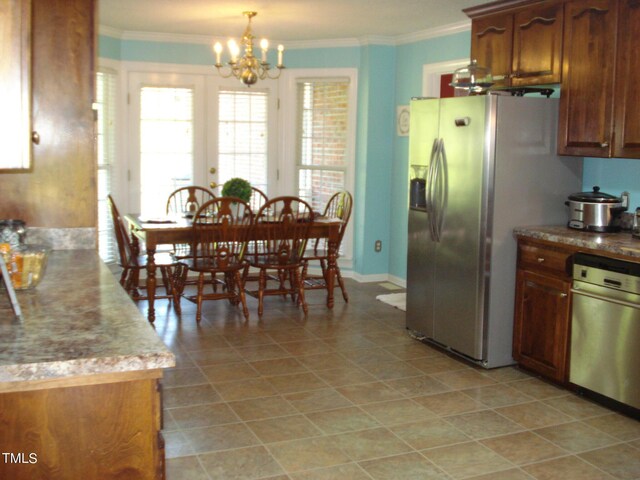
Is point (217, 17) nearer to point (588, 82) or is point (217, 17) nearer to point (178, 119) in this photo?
point (178, 119)

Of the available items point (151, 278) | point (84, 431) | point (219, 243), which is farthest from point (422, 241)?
point (84, 431)

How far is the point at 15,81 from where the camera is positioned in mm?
1819

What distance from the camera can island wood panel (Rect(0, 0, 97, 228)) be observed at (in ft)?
10.2

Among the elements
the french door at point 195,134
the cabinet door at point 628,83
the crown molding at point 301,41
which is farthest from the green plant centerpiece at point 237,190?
the cabinet door at point 628,83

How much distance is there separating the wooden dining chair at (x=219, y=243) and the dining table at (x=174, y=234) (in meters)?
0.09

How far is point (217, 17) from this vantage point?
5836mm

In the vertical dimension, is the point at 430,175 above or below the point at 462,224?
A: above

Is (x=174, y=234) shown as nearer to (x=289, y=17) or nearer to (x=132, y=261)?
(x=132, y=261)

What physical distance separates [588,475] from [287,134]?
4.92m

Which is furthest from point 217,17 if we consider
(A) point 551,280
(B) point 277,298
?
(A) point 551,280

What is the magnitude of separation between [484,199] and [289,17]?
2490 mm

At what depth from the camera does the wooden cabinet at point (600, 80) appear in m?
3.79

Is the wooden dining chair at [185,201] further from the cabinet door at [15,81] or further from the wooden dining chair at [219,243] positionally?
the cabinet door at [15,81]

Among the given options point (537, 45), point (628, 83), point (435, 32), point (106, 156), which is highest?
point (435, 32)
